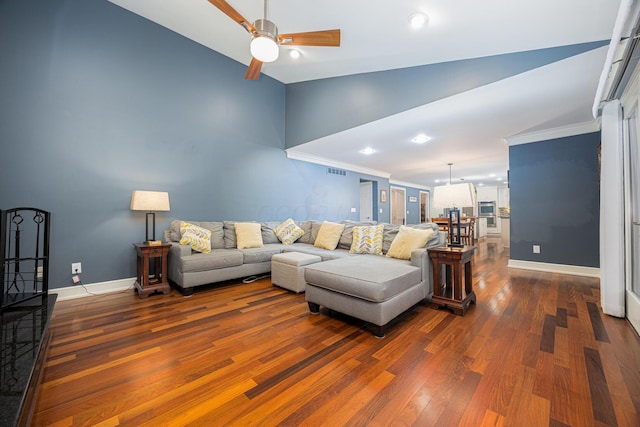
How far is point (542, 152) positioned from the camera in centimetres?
416

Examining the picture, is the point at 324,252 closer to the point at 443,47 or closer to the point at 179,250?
the point at 179,250

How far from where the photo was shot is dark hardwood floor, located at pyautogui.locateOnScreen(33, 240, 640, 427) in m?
1.21

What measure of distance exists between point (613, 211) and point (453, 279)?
1582 mm

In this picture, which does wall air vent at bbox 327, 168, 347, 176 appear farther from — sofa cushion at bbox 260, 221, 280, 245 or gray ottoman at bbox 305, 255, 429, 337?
gray ottoman at bbox 305, 255, 429, 337

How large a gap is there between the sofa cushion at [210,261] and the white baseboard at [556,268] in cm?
464

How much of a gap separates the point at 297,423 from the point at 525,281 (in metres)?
3.83

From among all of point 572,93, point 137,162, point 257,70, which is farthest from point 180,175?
point 572,93

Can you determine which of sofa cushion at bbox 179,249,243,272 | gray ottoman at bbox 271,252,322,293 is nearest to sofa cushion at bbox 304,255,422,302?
gray ottoman at bbox 271,252,322,293

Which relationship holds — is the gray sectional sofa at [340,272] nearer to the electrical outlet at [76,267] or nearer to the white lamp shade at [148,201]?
the white lamp shade at [148,201]

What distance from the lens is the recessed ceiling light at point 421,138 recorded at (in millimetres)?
4238

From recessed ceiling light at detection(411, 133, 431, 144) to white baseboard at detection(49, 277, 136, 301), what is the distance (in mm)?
4726

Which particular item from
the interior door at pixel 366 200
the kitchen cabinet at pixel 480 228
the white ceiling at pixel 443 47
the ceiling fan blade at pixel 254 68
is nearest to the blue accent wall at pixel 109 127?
the white ceiling at pixel 443 47

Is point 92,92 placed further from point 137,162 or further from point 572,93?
point 572,93

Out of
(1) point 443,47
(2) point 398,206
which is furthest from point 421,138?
(2) point 398,206
